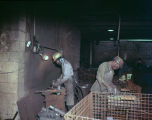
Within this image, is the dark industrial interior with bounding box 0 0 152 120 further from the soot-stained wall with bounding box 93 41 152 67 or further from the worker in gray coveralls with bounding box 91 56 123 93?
the soot-stained wall with bounding box 93 41 152 67

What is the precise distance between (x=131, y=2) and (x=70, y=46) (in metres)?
3.96

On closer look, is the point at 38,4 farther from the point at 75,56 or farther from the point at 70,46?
the point at 75,56

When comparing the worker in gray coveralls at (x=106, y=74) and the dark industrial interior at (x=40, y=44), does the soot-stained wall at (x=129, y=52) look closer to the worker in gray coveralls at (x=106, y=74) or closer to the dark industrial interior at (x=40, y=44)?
the dark industrial interior at (x=40, y=44)

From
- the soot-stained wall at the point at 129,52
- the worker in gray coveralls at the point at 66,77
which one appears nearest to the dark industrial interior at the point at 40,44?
the worker in gray coveralls at the point at 66,77

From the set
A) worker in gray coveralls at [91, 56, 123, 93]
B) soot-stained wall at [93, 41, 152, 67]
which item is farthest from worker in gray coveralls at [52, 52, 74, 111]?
soot-stained wall at [93, 41, 152, 67]

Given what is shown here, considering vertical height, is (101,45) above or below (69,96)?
above

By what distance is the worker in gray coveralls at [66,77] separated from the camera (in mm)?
5488

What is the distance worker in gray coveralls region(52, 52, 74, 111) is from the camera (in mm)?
5488

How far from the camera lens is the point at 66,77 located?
216 inches

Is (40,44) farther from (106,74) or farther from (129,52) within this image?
(129,52)

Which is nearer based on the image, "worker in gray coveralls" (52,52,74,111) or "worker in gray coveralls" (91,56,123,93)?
"worker in gray coveralls" (91,56,123,93)

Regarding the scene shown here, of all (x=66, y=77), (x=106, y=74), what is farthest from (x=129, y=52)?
(x=66, y=77)

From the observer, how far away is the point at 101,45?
16312 millimetres

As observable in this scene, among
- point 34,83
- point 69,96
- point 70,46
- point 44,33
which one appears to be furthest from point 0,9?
point 70,46
